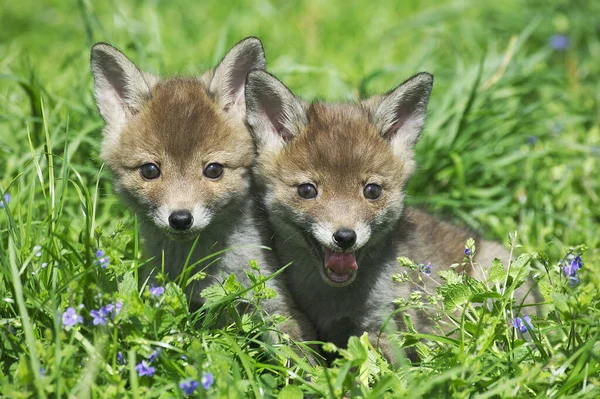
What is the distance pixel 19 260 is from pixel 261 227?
131 centimetres

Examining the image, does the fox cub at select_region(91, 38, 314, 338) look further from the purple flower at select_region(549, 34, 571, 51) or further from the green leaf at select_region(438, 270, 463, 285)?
the purple flower at select_region(549, 34, 571, 51)

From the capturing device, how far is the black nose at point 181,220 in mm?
3576

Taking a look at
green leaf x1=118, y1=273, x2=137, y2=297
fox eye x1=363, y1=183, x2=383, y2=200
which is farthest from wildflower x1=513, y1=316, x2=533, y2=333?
green leaf x1=118, y1=273, x2=137, y2=297

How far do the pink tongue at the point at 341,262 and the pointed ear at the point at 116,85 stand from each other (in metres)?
1.43

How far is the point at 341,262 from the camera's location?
12.2 feet

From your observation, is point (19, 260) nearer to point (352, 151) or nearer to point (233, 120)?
point (233, 120)

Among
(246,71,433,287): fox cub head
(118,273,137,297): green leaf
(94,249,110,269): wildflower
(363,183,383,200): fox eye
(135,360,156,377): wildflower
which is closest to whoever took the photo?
(135,360,156,377): wildflower

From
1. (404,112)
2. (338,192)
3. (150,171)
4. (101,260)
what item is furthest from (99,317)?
(404,112)

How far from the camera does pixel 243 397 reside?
292 centimetres

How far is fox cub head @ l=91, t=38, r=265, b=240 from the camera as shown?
3.72m

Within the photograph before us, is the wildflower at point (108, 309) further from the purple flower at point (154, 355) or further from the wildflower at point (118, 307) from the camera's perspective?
the purple flower at point (154, 355)

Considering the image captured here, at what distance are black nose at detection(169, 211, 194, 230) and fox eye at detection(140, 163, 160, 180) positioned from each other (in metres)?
0.33

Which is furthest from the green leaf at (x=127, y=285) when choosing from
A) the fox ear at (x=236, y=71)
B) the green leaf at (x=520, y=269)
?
the green leaf at (x=520, y=269)

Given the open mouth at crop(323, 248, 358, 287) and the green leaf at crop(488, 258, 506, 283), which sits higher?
the green leaf at crop(488, 258, 506, 283)
